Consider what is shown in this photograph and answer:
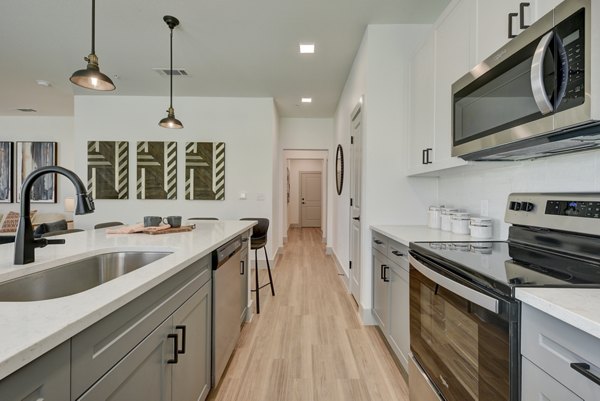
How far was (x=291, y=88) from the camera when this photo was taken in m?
4.39

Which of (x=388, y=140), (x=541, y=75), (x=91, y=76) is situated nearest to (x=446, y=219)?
(x=388, y=140)

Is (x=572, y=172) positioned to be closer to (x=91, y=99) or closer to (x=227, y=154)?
(x=227, y=154)

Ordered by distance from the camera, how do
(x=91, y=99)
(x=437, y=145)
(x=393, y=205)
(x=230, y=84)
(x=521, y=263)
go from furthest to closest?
(x=91, y=99)
(x=230, y=84)
(x=393, y=205)
(x=437, y=145)
(x=521, y=263)

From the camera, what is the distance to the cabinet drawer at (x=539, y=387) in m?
0.70

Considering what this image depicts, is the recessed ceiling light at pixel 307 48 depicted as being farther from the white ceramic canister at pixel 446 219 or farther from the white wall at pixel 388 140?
the white ceramic canister at pixel 446 219

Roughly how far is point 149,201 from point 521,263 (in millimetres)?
4933

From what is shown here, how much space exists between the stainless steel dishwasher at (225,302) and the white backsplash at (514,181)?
5.75 feet

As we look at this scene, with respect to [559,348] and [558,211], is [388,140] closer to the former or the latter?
[558,211]

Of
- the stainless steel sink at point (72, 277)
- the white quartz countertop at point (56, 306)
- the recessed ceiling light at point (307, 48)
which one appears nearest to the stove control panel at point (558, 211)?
the white quartz countertop at point (56, 306)

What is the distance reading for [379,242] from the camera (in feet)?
7.93

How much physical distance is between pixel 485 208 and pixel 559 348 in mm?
1461

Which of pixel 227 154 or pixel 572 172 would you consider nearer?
pixel 572 172

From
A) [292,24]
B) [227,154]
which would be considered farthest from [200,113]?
[292,24]

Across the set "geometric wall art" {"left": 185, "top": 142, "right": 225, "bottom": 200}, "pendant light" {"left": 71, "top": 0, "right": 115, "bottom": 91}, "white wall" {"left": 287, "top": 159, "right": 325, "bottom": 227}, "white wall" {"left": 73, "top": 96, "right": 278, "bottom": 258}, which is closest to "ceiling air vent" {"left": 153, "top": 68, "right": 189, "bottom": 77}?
"white wall" {"left": 73, "top": 96, "right": 278, "bottom": 258}
